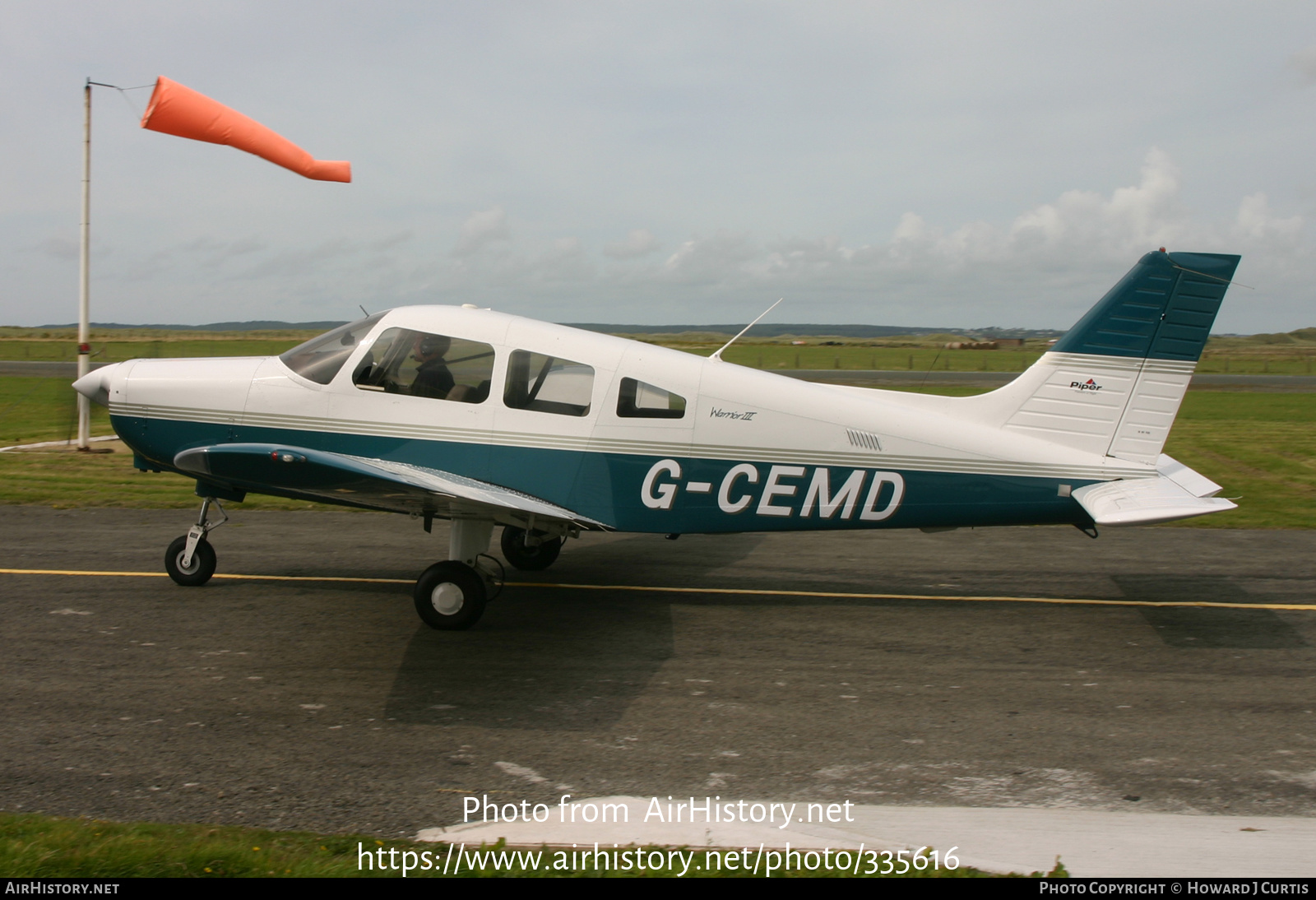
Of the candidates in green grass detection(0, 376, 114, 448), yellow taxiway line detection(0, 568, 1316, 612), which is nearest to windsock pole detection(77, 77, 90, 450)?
green grass detection(0, 376, 114, 448)

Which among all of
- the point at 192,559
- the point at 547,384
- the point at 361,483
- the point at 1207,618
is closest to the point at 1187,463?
the point at 1207,618

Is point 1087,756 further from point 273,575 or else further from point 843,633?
point 273,575

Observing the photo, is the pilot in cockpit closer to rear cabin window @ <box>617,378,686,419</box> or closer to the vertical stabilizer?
rear cabin window @ <box>617,378,686,419</box>

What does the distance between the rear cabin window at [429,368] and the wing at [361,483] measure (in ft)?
2.00

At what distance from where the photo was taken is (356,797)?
4.28m

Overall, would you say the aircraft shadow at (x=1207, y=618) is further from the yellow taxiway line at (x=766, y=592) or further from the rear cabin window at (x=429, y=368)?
the rear cabin window at (x=429, y=368)

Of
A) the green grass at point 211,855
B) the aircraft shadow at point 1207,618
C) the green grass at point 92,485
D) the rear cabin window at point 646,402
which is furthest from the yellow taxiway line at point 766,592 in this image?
the green grass at point 211,855

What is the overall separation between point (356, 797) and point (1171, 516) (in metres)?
5.46

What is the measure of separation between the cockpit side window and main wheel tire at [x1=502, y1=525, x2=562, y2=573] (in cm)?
233

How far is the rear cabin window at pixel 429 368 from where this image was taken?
7.10m

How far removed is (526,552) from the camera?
28.3 ft

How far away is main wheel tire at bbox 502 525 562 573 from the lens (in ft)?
28.3

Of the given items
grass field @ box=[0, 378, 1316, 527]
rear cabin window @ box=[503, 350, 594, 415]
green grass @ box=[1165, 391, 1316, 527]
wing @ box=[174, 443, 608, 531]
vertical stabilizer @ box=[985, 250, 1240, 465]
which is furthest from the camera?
green grass @ box=[1165, 391, 1316, 527]

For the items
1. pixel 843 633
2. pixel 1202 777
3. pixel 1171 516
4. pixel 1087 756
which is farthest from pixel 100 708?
pixel 1171 516
